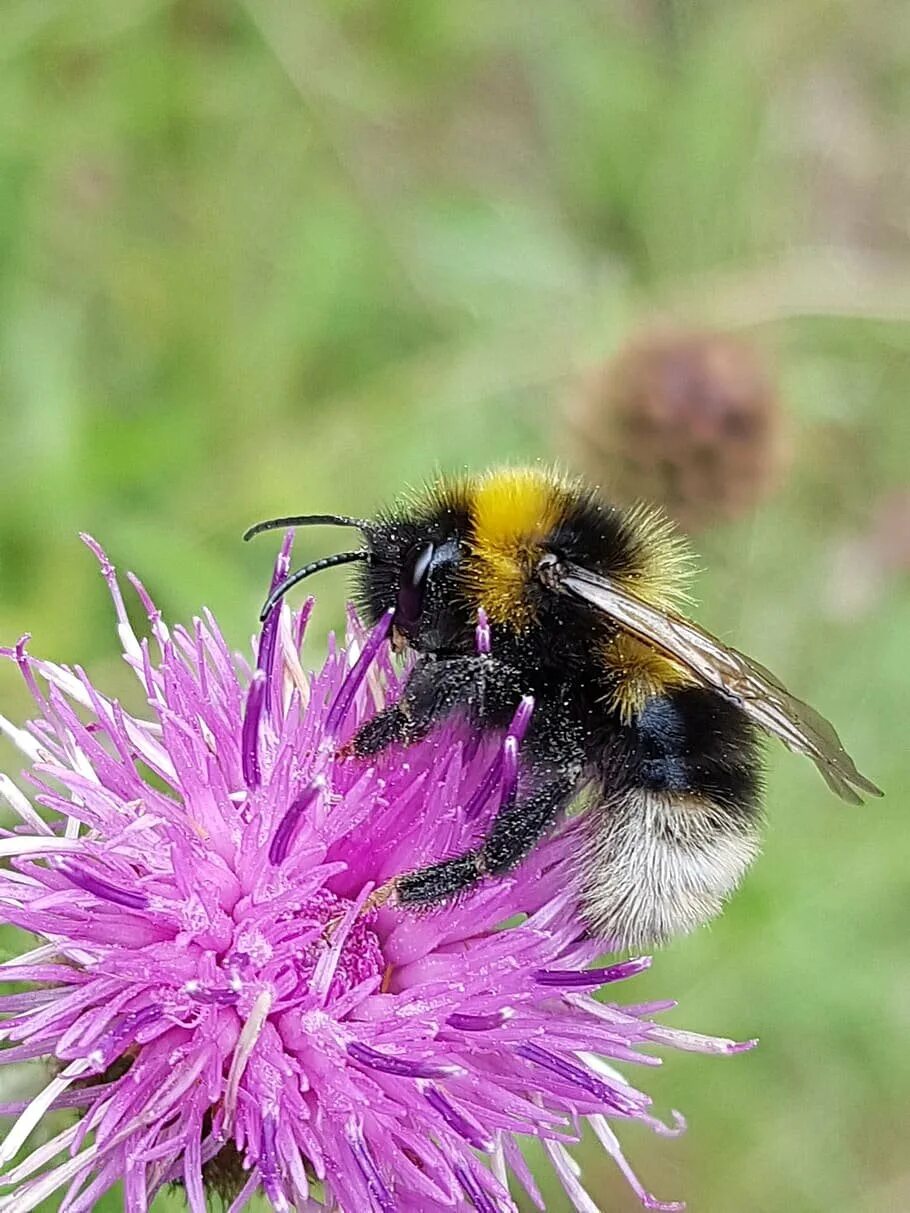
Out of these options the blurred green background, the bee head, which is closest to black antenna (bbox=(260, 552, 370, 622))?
the bee head

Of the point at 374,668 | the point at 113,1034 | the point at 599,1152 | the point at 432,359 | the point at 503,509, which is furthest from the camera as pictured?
the point at 432,359

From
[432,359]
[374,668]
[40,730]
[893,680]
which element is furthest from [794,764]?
[40,730]

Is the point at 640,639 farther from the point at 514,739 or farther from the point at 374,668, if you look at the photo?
the point at 374,668

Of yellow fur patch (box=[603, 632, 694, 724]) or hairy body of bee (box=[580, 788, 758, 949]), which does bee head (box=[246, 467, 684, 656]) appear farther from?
hairy body of bee (box=[580, 788, 758, 949])

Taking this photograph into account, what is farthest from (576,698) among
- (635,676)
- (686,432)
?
(686,432)

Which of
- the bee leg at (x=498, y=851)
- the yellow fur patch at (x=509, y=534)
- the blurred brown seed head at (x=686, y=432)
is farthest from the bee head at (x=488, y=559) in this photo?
the blurred brown seed head at (x=686, y=432)

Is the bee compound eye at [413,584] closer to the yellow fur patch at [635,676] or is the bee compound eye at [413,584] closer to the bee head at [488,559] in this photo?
the bee head at [488,559]
